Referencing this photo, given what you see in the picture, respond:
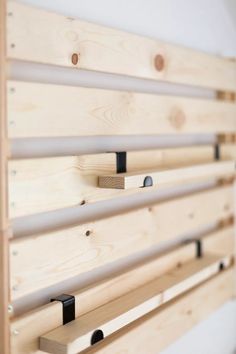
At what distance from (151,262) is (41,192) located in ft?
1.76

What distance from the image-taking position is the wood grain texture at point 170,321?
1398 mm

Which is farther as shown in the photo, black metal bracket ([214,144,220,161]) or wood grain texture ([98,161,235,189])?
black metal bracket ([214,144,220,161])

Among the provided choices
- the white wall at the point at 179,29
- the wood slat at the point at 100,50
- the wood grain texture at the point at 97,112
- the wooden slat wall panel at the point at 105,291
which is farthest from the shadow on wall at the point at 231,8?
the wooden slat wall panel at the point at 105,291

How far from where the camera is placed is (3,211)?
107cm

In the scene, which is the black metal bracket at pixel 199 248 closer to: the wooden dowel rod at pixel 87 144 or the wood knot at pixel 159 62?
the wooden dowel rod at pixel 87 144

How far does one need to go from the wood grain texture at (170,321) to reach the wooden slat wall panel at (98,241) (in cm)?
20

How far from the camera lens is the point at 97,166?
4.31ft

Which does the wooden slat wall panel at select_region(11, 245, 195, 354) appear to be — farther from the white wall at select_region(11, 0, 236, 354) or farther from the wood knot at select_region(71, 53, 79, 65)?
the wood knot at select_region(71, 53, 79, 65)

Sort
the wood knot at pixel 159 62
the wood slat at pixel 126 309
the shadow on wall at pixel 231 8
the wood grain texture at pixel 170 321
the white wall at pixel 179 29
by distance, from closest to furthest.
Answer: the wood slat at pixel 126 309 → the white wall at pixel 179 29 → the wood grain texture at pixel 170 321 → the wood knot at pixel 159 62 → the shadow on wall at pixel 231 8

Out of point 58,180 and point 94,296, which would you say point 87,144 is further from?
point 94,296

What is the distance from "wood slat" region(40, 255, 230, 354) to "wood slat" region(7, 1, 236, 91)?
0.59 meters

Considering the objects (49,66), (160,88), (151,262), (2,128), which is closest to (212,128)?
(160,88)

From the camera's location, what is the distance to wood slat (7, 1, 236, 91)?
1100 millimetres

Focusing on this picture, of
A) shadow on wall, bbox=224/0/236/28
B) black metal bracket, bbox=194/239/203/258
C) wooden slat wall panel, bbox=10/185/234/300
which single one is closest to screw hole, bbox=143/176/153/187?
wooden slat wall panel, bbox=10/185/234/300
